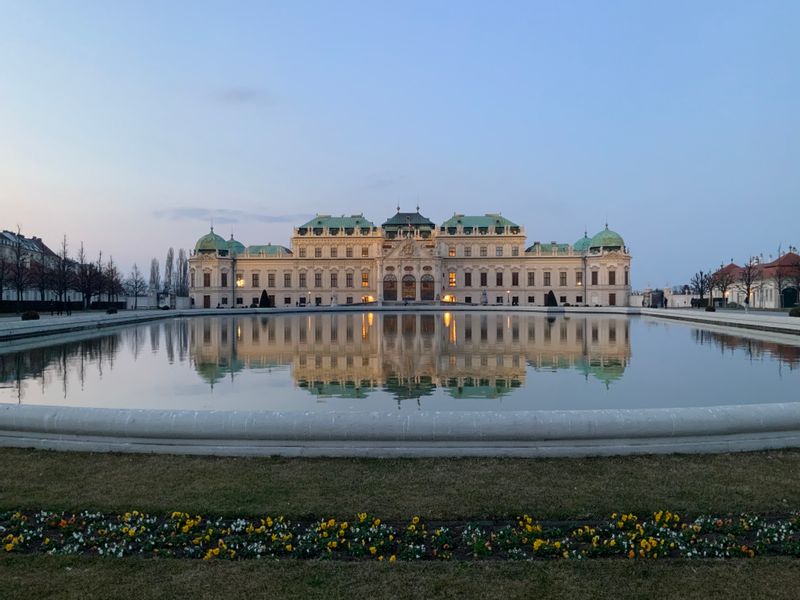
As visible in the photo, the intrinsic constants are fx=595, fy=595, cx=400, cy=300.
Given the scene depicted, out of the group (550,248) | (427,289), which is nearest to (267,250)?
(427,289)

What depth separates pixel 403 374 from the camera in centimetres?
1570

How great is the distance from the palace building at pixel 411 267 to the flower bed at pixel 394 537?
3527 inches

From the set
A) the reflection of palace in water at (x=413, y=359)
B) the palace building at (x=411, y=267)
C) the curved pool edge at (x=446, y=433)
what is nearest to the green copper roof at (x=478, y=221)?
the palace building at (x=411, y=267)

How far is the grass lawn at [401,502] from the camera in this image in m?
4.32

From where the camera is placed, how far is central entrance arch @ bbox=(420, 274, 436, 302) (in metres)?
95.1

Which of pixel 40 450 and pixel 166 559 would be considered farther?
pixel 40 450

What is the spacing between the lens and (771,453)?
7.56 m

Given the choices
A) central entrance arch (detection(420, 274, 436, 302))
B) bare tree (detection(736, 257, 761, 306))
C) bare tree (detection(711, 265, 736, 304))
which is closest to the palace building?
central entrance arch (detection(420, 274, 436, 302))

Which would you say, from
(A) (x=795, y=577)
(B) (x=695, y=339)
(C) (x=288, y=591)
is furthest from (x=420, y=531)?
(B) (x=695, y=339)

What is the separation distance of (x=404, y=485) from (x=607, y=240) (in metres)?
97.1

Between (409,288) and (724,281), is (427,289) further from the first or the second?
(724,281)

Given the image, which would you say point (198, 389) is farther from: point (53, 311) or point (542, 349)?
point (53, 311)

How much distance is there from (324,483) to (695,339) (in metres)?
26.7

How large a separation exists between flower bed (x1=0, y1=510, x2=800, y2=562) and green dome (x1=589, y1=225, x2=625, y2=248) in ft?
316
